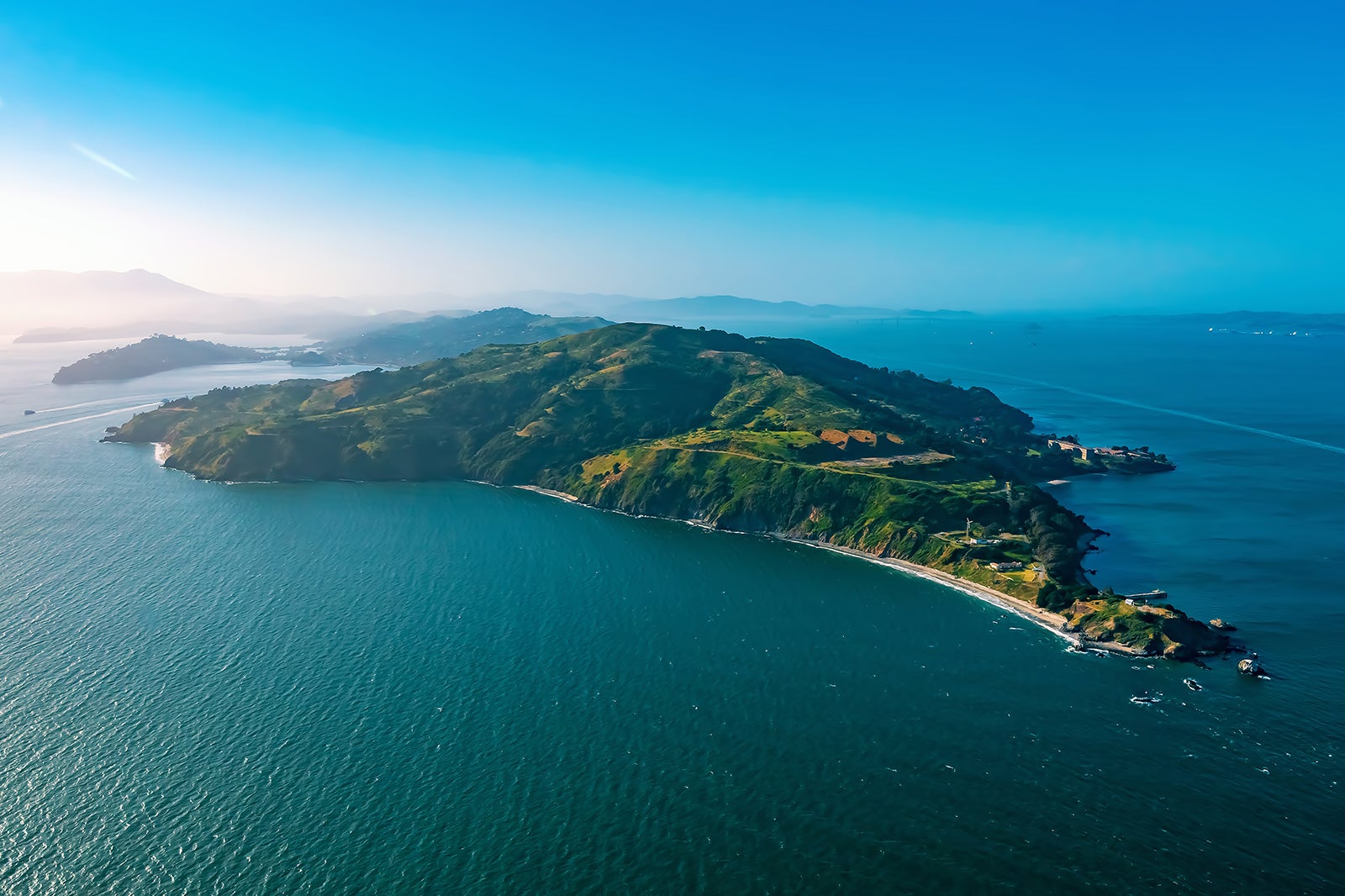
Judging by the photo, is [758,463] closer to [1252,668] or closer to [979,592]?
[979,592]

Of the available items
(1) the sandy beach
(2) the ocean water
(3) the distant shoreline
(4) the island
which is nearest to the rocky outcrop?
(2) the ocean water

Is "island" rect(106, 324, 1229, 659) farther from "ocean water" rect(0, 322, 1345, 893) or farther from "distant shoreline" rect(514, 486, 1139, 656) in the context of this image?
"ocean water" rect(0, 322, 1345, 893)

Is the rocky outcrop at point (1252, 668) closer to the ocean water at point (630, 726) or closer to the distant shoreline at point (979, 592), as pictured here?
the ocean water at point (630, 726)

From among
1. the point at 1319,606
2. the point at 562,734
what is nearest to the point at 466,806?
the point at 562,734

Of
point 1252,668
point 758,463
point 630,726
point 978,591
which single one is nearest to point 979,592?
point 978,591

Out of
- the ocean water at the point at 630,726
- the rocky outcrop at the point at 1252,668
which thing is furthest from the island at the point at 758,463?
the ocean water at the point at 630,726

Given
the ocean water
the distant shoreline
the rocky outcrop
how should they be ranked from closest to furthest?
the ocean water < the rocky outcrop < the distant shoreline

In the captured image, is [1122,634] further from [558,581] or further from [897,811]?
[558,581]
